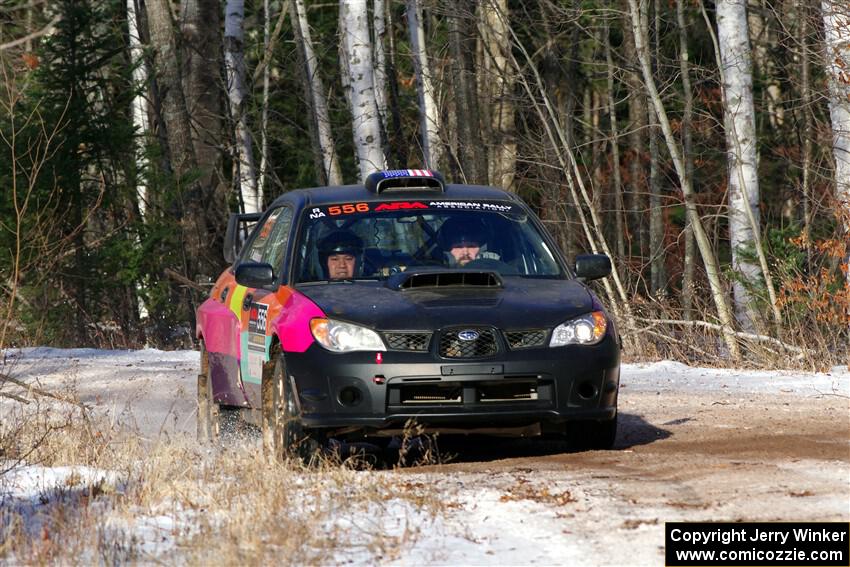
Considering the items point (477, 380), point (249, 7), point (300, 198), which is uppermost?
point (249, 7)

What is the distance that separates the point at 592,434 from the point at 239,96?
73.3 feet

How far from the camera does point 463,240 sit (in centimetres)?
966

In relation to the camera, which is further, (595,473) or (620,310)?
(620,310)

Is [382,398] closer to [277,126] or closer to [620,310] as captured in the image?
[620,310]

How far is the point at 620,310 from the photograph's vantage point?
1819 cm

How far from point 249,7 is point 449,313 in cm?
3250

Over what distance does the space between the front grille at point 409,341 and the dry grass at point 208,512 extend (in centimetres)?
69

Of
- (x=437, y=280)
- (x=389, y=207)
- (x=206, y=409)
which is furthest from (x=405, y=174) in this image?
(x=206, y=409)

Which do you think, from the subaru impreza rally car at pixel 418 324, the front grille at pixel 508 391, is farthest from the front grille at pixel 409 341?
the front grille at pixel 508 391

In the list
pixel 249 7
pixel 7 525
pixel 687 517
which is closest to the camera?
pixel 687 517

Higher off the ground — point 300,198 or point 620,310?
point 300,198

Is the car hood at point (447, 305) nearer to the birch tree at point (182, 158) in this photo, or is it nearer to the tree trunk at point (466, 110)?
the birch tree at point (182, 158)

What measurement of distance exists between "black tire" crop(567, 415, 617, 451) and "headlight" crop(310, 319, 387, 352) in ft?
4.66

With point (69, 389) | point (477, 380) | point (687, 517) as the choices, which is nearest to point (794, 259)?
point (69, 389)
